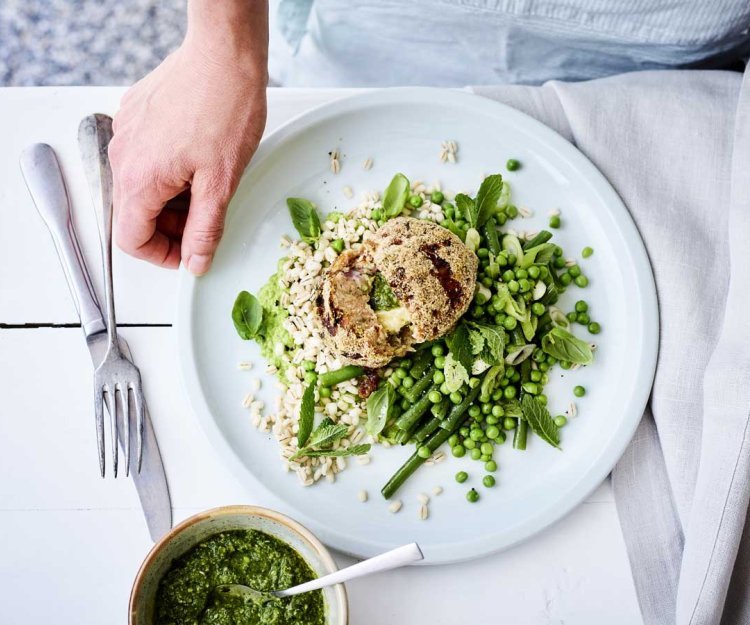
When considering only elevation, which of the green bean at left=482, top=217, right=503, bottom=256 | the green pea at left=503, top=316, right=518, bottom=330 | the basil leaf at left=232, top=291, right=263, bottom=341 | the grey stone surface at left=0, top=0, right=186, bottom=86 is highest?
the grey stone surface at left=0, top=0, right=186, bottom=86

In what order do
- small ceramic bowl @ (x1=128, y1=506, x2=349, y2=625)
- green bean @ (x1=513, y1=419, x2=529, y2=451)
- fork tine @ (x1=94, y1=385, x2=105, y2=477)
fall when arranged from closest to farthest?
small ceramic bowl @ (x1=128, y1=506, x2=349, y2=625) → fork tine @ (x1=94, y1=385, x2=105, y2=477) → green bean @ (x1=513, y1=419, x2=529, y2=451)

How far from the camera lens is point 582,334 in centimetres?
227

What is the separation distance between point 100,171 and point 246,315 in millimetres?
636

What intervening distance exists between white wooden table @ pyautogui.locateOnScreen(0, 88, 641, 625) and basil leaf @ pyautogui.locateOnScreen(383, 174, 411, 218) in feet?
2.35

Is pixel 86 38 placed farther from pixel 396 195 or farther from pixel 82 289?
pixel 396 195

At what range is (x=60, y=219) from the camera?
2.25m

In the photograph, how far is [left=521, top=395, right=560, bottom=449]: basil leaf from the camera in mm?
2143

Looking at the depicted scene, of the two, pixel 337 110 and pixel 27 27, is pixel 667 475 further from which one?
pixel 27 27

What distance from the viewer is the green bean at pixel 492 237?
7.34 feet

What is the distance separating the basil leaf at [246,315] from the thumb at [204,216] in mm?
166

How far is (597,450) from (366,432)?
2.24 ft

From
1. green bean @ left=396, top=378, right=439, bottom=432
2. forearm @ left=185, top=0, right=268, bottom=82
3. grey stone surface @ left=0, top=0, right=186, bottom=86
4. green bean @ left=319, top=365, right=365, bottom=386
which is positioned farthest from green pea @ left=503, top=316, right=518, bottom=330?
grey stone surface @ left=0, top=0, right=186, bottom=86

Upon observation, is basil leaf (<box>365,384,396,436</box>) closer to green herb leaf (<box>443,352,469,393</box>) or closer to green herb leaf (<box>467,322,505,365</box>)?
green herb leaf (<box>443,352,469,393</box>)

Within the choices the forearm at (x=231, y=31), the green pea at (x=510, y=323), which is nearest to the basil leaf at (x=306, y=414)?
the green pea at (x=510, y=323)
